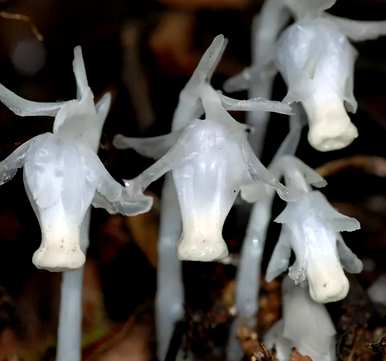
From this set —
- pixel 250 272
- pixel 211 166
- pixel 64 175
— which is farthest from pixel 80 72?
pixel 250 272

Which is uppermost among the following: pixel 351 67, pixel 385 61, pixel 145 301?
pixel 351 67

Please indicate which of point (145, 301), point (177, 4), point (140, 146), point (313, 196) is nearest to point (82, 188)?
point (140, 146)

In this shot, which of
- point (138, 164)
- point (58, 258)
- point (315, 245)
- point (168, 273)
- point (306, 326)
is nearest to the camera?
point (58, 258)

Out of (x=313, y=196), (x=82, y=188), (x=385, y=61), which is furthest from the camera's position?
(x=385, y=61)

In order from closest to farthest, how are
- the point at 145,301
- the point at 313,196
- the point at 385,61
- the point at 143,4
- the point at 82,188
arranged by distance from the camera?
the point at 82,188 → the point at 313,196 → the point at 145,301 → the point at 385,61 → the point at 143,4

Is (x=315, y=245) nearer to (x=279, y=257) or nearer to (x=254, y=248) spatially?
(x=279, y=257)

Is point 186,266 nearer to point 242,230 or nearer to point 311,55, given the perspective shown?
point 242,230
